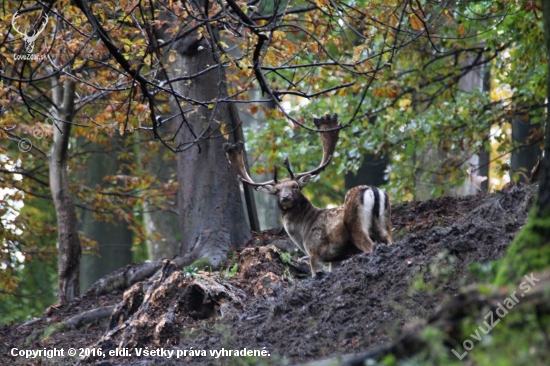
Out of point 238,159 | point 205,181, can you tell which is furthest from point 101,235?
point 238,159

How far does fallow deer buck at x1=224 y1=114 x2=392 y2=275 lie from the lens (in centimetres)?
921

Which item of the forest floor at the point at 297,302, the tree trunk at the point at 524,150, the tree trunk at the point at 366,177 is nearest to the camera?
the forest floor at the point at 297,302

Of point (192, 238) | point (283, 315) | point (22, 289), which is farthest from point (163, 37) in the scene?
point (22, 289)

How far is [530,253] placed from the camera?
3.88 meters

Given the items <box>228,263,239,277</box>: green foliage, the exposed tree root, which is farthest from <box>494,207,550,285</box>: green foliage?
<box>228,263,239,277</box>: green foliage

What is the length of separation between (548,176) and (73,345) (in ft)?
23.1

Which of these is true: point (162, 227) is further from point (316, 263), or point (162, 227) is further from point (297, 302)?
point (297, 302)

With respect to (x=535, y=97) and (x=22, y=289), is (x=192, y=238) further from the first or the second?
(x=22, y=289)

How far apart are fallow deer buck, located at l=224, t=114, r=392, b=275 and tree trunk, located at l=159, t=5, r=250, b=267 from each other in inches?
19.4

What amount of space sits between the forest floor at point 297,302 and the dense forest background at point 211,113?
65.9 inches

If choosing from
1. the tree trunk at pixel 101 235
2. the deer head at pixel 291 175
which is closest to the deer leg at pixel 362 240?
the deer head at pixel 291 175

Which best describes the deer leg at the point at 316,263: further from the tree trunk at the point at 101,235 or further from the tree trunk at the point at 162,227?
the tree trunk at the point at 162,227

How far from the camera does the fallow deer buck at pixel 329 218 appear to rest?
9.21 metres

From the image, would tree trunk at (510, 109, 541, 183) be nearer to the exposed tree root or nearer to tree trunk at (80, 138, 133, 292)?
tree trunk at (80, 138, 133, 292)
